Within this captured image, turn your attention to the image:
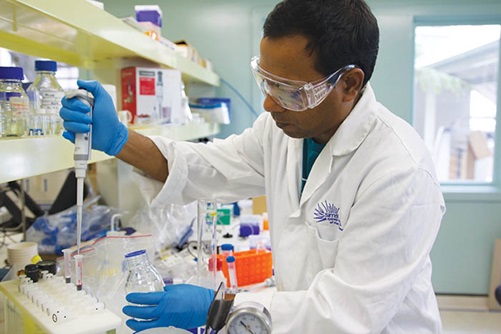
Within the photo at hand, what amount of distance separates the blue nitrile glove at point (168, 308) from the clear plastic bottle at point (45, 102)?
500mm

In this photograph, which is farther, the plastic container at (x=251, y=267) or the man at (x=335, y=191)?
the plastic container at (x=251, y=267)

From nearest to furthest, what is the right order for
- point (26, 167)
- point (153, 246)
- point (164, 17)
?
point (26, 167), point (153, 246), point (164, 17)

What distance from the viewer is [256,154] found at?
1635 millimetres

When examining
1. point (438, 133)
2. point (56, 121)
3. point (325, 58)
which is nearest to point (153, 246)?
point (56, 121)

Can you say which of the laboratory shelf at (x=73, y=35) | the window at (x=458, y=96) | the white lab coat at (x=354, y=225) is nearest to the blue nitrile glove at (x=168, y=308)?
the white lab coat at (x=354, y=225)

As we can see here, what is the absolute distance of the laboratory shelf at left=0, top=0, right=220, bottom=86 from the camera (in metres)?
1.08

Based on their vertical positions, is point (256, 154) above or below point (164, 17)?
below

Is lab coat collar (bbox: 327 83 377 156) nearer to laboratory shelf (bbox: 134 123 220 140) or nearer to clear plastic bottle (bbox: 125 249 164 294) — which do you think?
clear plastic bottle (bbox: 125 249 164 294)

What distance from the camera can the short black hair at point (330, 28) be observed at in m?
1.08

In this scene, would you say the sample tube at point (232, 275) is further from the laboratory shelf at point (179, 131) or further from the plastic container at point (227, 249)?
the laboratory shelf at point (179, 131)

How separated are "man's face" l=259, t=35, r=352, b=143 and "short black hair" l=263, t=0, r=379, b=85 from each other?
0.02m

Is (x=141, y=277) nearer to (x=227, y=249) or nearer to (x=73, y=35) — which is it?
(x=227, y=249)

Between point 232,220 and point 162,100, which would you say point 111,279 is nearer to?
point 162,100

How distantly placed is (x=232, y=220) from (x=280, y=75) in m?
1.90
